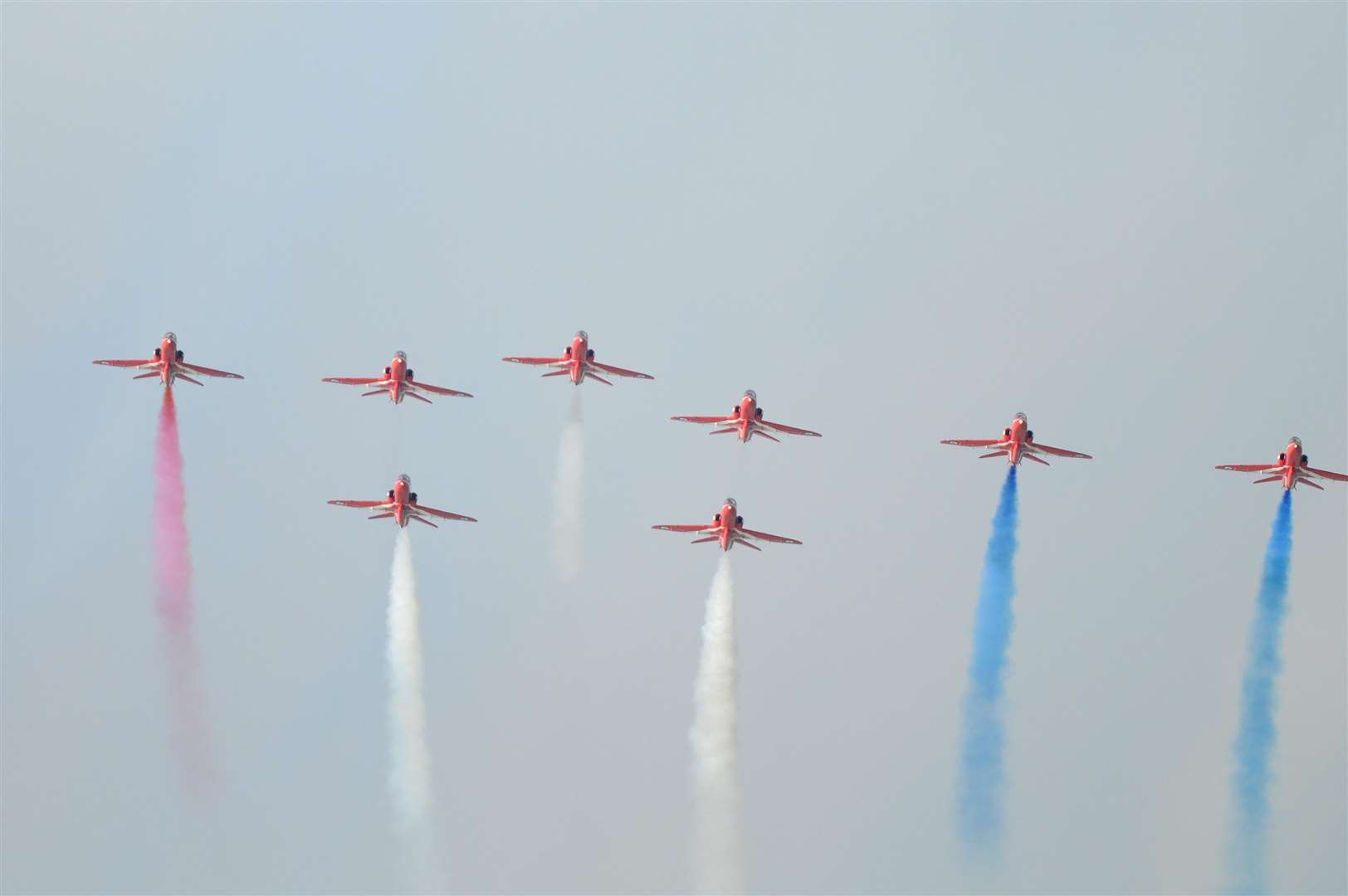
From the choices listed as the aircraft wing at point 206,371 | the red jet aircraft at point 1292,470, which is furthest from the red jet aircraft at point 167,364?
the red jet aircraft at point 1292,470

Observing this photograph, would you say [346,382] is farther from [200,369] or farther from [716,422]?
[716,422]

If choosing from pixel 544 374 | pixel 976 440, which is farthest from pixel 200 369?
pixel 976 440

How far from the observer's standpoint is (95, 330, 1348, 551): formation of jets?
19275cm

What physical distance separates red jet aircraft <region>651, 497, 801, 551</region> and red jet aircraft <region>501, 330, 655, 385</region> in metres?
10.2

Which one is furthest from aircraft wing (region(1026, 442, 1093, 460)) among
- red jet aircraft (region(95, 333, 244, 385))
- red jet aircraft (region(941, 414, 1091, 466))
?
red jet aircraft (region(95, 333, 244, 385))

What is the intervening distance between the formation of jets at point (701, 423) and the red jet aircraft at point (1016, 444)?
51 millimetres

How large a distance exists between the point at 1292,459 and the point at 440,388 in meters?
53.5

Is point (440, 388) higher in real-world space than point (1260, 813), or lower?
higher

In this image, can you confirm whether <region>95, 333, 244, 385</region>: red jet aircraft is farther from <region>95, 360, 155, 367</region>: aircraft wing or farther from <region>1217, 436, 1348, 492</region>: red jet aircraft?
<region>1217, 436, 1348, 492</region>: red jet aircraft

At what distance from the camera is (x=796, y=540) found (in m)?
195

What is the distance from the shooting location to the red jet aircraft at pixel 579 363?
198m

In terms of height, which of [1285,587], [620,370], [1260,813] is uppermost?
[620,370]

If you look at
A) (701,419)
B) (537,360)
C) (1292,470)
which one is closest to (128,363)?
(537,360)

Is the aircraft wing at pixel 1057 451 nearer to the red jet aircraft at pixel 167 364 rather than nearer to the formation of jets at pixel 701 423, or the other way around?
the formation of jets at pixel 701 423
